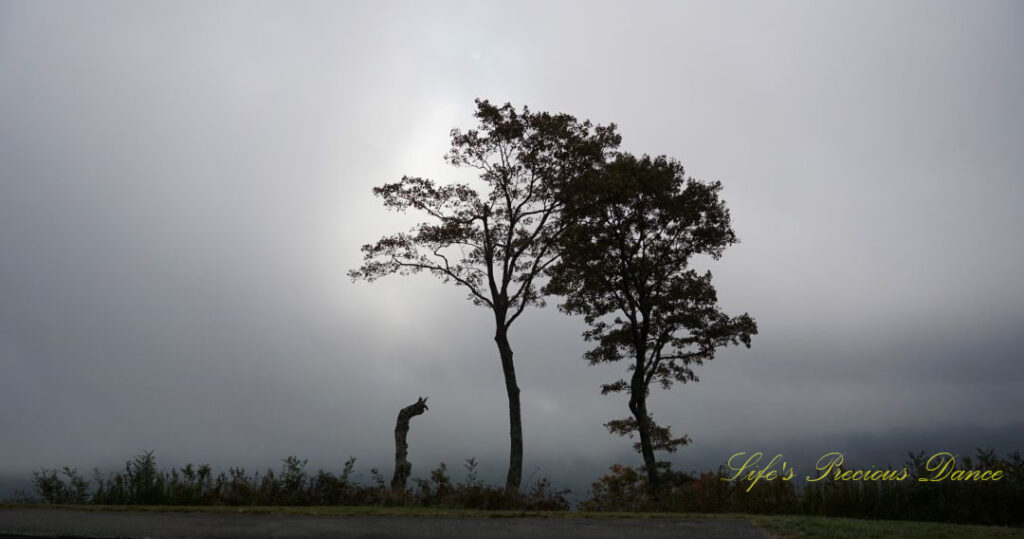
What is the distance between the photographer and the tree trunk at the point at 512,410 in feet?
64.7

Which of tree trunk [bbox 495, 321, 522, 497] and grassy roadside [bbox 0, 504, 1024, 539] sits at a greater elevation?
tree trunk [bbox 495, 321, 522, 497]

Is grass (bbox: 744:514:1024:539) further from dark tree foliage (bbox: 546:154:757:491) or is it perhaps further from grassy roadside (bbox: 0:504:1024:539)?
dark tree foliage (bbox: 546:154:757:491)

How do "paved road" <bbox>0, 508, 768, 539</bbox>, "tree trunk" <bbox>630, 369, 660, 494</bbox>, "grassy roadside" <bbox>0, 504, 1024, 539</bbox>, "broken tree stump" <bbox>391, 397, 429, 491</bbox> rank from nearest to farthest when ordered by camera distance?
"paved road" <bbox>0, 508, 768, 539</bbox> < "grassy roadside" <bbox>0, 504, 1024, 539</bbox> < "broken tree stump" <bbox>391, 397, 429, 491</bbox> < "tree trunk" <bbox>630, 369, 660, 494</bbox>

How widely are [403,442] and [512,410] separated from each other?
372 cm

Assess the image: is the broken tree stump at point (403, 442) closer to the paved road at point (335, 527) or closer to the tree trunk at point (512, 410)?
the tree trunk at point (512, 410)

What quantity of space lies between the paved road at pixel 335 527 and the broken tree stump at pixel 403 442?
7.16 meters

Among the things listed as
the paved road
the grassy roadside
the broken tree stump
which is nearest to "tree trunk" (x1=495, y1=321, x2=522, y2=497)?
the broken tree stump

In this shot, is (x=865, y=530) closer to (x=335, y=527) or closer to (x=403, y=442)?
(x=335, y=527)

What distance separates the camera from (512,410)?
818 inches

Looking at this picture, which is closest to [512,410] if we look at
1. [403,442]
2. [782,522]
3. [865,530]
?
[403,442]

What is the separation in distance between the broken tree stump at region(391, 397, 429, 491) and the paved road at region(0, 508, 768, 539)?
7159 millimetres

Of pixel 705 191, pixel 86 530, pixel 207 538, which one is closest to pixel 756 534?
pixel 207 538

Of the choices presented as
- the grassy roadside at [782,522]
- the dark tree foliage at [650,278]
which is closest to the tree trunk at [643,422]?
the dark tree foliage at [650,278]

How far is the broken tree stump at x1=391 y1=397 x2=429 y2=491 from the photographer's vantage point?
1784 centimetres
